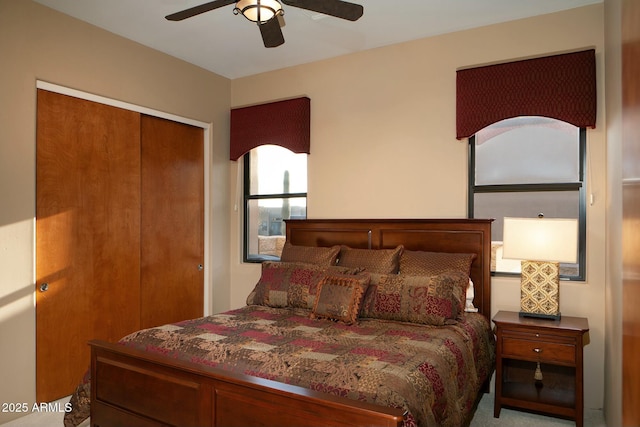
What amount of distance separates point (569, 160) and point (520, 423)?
1.86 meters

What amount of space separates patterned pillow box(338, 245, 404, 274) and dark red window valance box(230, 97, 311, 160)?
1.26 m

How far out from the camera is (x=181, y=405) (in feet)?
6.65

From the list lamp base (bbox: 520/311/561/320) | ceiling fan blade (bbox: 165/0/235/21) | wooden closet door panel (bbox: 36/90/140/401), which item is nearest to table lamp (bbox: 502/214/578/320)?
lamp base (bbox: 520/311/561/320)

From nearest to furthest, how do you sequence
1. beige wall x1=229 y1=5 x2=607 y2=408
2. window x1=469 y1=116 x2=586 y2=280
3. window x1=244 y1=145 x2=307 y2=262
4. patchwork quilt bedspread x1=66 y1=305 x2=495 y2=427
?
patchwork quilt bedspread x1=66 y1=305 x2=495 y2=427, beige wall x1=229 y1=5 x2=607 y2=408, window x1=469 y1=116 x2=586 y2=280, window x1=244 y1=145 x2=307 y2=262

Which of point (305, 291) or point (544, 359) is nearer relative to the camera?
point (544, 359)

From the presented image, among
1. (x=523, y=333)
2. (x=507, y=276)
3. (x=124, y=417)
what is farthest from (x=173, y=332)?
(x=507, y=276)

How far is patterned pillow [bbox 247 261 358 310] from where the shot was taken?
10.1ft

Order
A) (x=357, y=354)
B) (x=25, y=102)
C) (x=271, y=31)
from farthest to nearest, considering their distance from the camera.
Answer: (x=25, y=102), (x=271, y=31), (x=357, y=354)

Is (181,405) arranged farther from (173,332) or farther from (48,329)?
(48,329)

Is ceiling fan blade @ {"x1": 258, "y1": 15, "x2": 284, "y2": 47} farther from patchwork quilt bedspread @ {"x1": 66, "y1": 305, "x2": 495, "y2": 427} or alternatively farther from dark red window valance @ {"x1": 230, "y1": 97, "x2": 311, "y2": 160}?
patchwork quilt bedspread @ {"x1": 66, "y1": 305, "x2": 495, "y2": 427}

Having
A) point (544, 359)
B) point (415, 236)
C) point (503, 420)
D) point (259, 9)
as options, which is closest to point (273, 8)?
point (259, 9)

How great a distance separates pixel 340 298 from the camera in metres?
2.83

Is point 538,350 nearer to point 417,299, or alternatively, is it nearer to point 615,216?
point 417,299

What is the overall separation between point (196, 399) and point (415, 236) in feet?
7.16
